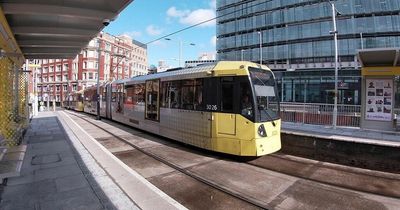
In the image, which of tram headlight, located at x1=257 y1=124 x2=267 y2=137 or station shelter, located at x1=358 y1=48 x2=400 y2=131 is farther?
station shelter, located at x1=358 y1=48 x2=400 y2=131

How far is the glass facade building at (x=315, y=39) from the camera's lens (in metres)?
47.9

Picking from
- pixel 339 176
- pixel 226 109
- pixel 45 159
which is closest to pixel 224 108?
pixel 226 109

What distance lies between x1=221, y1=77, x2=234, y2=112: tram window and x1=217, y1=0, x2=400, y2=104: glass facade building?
38471 mm

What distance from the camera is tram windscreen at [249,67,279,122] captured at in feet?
28.1

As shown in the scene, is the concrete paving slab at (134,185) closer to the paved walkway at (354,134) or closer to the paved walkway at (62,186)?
the paved walkway at (62,186)

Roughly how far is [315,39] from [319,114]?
4356 centimetres

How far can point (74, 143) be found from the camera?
1127 cm

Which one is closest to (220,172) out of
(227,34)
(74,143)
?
(74,143)

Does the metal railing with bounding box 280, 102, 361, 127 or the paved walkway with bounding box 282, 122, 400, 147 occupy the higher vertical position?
the metal railing with bounding box 280, 102, 361, 127

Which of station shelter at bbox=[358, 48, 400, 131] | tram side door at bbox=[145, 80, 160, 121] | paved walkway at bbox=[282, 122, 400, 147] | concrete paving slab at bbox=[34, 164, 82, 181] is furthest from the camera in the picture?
tram side door at bbox=[145, 80, 160, 121]

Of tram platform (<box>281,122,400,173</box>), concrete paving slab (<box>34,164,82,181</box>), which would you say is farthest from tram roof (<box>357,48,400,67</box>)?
concrete paving slab (<box>34,164,82,181</box>)

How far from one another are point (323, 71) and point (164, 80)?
43862mm

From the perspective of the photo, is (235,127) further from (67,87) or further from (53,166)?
(67,87)

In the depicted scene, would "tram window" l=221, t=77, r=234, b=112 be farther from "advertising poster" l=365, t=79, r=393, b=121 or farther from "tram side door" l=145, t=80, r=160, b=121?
"advertising poster" l=365, t=79, r=393, b=121
